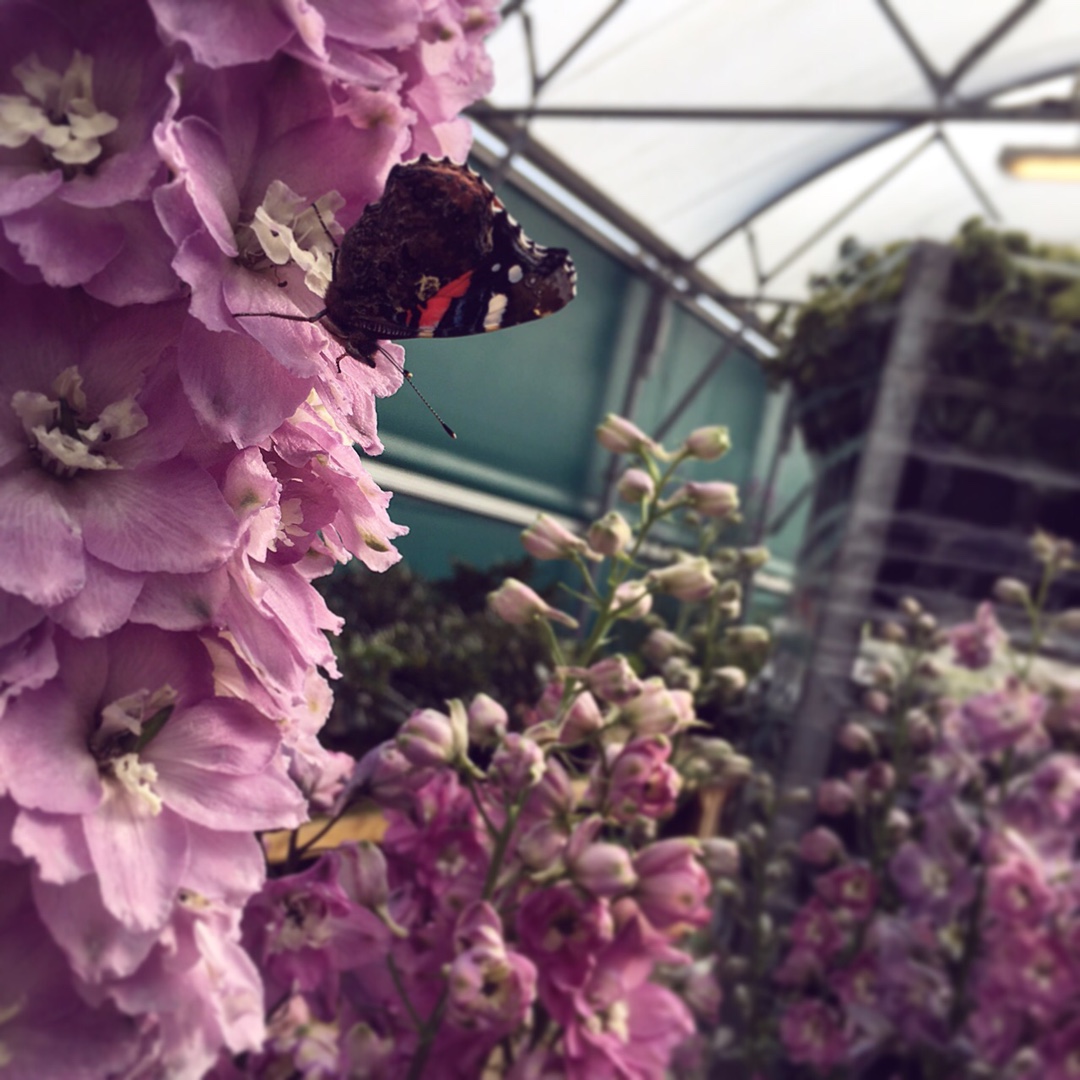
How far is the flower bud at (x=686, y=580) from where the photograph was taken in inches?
20.3

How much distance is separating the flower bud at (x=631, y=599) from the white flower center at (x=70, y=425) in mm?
315

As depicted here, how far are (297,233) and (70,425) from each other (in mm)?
71

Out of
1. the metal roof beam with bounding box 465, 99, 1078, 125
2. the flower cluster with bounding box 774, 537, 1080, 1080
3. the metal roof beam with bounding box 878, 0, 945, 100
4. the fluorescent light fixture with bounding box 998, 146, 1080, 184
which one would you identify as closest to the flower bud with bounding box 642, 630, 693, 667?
the flower cluster with bounding box 774, 537, 1080, 1080

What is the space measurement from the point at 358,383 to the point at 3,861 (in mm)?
142

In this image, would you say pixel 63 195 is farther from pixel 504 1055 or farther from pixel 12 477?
pixel 504 1055

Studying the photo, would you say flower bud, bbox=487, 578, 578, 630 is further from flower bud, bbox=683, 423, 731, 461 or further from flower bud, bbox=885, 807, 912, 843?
flower bud, bbox=885, 807, 912, 843

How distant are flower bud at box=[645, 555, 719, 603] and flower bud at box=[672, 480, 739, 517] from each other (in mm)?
31

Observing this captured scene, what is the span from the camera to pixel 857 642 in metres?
0.89

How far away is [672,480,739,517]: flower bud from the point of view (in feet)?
1.76

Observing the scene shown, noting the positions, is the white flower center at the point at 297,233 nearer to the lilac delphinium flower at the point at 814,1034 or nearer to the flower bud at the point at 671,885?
the flower bud at the point at 671,885

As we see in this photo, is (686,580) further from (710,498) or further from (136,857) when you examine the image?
(136,857)

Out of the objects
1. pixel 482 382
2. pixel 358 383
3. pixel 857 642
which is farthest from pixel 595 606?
pixel 857 642

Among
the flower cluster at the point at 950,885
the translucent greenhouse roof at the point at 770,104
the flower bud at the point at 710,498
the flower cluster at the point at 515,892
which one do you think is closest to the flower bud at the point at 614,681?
the flower cluster at the point at 515,892

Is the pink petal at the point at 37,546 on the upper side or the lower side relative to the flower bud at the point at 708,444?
lower
